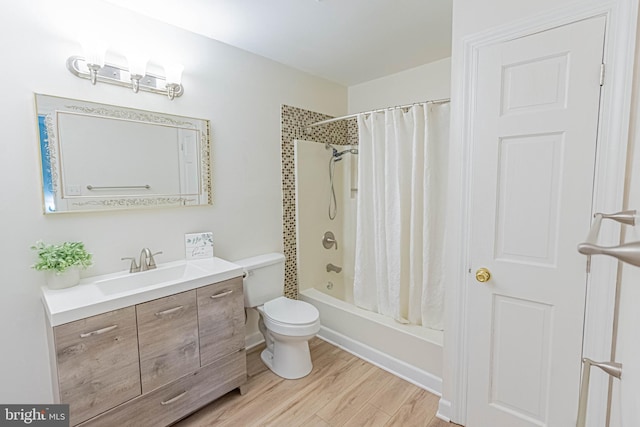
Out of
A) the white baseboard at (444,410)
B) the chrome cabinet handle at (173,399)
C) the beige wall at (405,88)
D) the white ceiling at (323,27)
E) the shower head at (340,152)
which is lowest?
the white baseboard at (444,410)

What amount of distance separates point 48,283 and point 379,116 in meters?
2.42

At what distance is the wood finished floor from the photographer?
180cm

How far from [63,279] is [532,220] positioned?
2381 mm

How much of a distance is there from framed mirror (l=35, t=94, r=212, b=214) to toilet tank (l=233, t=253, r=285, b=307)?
604 millimetres

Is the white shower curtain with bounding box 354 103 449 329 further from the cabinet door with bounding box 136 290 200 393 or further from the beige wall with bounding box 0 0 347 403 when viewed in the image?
the cabinet door with bounding box 136 290 200 393

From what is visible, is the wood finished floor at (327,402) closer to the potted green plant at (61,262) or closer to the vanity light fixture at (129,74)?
the potted green plant at (61,262)

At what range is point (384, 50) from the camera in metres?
2.43

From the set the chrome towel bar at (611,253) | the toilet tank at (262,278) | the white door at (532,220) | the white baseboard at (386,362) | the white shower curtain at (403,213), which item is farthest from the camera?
the toilet tank at (262,278)

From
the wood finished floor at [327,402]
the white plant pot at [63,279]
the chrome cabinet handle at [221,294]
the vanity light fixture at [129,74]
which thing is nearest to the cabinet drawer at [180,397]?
the wood finished floor at [327,402]

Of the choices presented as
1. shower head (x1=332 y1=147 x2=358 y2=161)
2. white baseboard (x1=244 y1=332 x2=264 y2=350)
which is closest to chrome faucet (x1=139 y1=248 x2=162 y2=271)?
white baseboard (x1=244 y1=332 x2=264 y2=350)

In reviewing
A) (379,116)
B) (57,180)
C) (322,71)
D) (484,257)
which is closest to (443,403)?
(484,257)

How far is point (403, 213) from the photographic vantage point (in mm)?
2338

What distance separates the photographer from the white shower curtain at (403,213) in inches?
85.5

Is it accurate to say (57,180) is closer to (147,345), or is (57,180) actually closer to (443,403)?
(147,345)
